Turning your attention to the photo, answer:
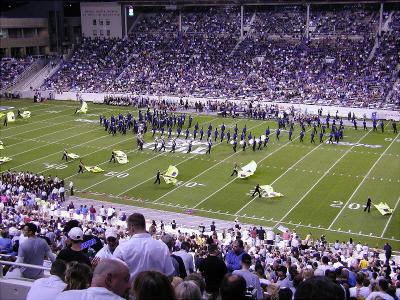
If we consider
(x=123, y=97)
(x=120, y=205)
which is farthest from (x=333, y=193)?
(x=123, y=97)

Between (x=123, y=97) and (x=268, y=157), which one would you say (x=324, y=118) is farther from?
(x=123, y=97)

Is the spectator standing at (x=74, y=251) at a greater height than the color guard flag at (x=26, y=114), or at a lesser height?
greater

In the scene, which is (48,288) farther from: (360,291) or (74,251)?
(360,291)

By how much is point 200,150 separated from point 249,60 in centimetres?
2102

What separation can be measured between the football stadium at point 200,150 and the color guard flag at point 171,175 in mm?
60

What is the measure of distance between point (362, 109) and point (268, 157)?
12.6 metres

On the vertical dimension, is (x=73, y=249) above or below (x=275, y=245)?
above

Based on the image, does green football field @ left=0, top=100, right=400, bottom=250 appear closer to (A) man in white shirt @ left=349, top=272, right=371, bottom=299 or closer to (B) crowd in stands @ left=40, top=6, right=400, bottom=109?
(B) crowd in stands @ left=40, top=6, right=400, bottom=109

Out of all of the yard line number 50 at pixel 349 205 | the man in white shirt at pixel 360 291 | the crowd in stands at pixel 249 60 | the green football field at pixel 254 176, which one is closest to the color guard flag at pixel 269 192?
the green football field at pixel 254 176

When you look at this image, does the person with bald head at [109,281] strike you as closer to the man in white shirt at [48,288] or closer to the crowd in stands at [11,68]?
the man in white shirt at [48,288]

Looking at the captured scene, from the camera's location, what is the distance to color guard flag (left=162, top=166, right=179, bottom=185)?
23.0 metres

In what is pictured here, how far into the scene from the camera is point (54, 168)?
25.7m

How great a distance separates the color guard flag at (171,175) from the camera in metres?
23.0

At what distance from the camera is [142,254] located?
4891mm
